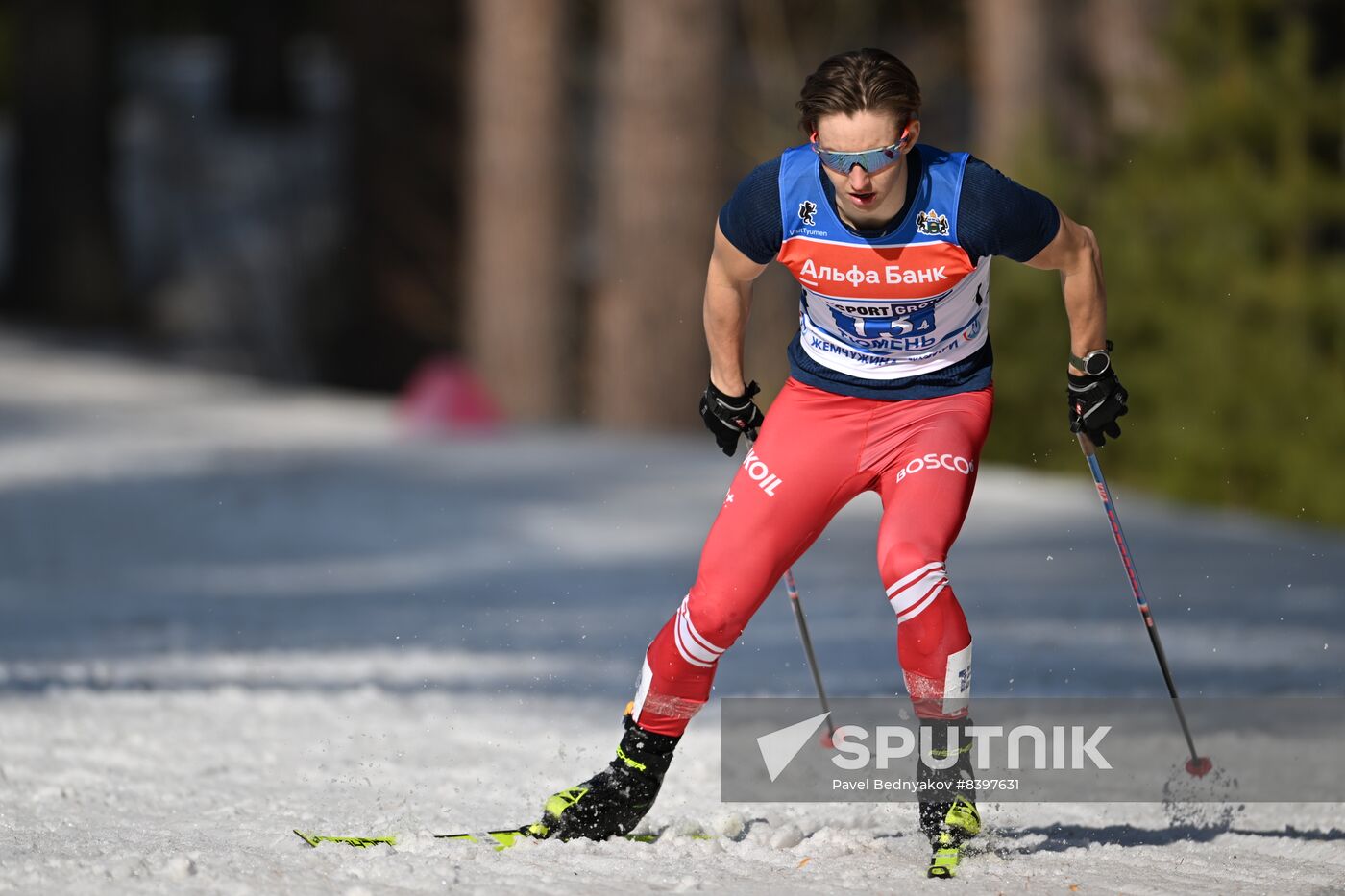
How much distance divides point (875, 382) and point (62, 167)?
1632cm

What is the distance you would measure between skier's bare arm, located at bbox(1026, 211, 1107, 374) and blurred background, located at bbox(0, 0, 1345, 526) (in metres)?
7.73

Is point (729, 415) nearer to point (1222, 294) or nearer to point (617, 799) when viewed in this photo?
point (617, 799)

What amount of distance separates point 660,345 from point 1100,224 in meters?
3.19

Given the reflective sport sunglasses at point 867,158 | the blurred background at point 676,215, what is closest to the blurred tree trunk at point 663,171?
the blurred background at point 676,215

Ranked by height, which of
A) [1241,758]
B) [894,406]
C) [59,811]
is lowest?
[59,811]

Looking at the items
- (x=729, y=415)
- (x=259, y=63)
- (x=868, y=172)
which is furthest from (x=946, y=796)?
(x=259, y=63)

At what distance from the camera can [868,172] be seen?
4.47m

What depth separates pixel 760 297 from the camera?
17.4 meters

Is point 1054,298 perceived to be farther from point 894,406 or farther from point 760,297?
point 894,406

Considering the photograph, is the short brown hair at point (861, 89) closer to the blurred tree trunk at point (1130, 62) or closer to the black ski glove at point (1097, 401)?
the black ski glove at point (1097, 401)

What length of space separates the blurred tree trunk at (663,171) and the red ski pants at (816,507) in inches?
340

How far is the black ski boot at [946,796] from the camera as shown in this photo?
459 cm

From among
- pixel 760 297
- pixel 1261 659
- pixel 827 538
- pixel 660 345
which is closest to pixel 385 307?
pixel 760 297

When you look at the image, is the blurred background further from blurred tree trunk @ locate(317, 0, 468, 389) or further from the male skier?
the male skier
